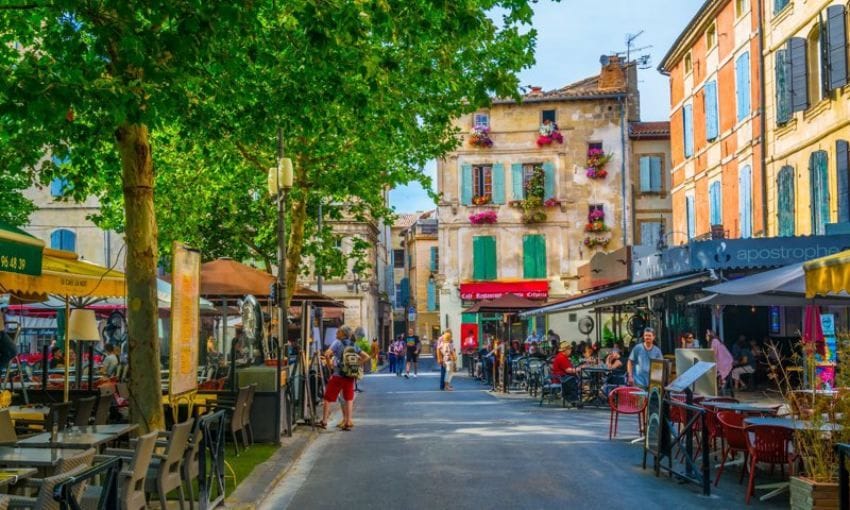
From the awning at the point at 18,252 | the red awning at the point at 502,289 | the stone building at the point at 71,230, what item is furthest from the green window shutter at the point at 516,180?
the awning at the point at 18,252

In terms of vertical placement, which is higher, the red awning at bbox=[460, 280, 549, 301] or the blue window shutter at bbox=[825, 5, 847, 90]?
the blue window shutter at bbox=[825, 5, 847, 90]

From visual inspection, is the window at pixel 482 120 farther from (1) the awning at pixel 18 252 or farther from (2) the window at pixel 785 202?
(1) the awning at pixel 18 252

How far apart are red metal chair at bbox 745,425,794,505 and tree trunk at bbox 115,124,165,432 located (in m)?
5.62

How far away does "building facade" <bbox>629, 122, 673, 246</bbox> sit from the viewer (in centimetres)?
4762

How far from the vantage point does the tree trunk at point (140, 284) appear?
1024cm

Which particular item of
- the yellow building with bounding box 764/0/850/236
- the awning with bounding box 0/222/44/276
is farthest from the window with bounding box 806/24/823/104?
the awning with bounding box 0/222/44/276

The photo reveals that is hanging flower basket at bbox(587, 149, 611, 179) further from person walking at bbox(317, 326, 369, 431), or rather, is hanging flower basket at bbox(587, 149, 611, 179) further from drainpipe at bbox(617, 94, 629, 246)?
person walking at bbox(317, 326, 369, 431)

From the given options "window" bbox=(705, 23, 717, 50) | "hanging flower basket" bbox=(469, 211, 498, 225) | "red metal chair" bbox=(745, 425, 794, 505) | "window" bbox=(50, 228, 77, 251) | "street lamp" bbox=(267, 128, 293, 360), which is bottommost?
"red metal chair" bbox=(745, 425, 794, 505)

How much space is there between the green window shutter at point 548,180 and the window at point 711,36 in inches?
634

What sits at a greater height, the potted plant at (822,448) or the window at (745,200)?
the window at (745,200)

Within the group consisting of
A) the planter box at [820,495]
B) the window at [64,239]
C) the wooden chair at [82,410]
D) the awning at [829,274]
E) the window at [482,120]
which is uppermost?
the window at [482,120]

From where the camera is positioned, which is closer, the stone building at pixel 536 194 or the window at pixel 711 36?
the window at pixel 711 36

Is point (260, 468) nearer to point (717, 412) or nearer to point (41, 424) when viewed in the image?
point (41, 424)

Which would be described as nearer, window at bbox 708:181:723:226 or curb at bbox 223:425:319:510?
curb at bbox 223:425:319:510
